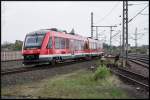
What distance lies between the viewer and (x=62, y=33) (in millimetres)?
30547

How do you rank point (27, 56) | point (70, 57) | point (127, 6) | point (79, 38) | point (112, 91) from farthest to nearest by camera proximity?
point (79, 38)
point (127, 6)
point (70, 57)
point (27, 56)
point (112, 91)

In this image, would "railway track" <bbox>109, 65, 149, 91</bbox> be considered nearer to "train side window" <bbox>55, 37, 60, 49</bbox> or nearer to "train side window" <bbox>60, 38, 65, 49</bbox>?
"train side window" <bbox>55, 37, 60, 49</bbox>

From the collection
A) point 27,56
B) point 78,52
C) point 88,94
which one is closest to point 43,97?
point 88,94

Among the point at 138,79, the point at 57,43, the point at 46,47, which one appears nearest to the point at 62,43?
the point at 57,43

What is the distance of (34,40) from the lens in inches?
1037

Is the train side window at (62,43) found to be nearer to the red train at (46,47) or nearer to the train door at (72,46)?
the red train at (46,47)

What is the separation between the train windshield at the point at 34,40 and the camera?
2595 cm

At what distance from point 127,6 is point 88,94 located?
25638 millimetres

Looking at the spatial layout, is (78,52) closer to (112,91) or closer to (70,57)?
(70,57)

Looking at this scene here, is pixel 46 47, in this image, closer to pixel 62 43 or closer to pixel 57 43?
pixel 57 43

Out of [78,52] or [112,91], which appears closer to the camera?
[112,91]

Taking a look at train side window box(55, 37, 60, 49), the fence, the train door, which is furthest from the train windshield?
the fence

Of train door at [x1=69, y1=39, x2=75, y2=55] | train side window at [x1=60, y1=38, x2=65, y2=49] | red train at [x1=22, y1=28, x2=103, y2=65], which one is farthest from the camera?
train door at [x1=69, y1=39, x2=75, y2=55]

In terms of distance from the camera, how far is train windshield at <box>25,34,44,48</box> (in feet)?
85.1
